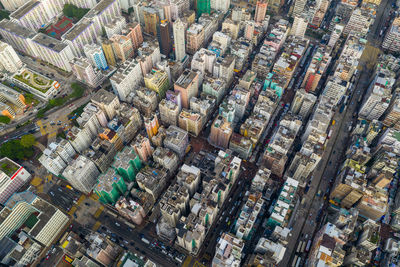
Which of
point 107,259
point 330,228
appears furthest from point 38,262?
point 330,228

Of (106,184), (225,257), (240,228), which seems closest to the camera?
(225,257)

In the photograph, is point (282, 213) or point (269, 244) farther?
point (282, 213)

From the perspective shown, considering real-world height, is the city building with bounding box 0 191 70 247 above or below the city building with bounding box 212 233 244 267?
below

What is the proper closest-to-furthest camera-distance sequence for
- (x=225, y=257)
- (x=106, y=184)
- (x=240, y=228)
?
(x=225, y=257) < (x=240, y=228) < (x=106, y=184)

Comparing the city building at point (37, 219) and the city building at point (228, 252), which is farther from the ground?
the city building at point (228, 252)

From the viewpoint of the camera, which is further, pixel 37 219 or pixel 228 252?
pixel 37 219

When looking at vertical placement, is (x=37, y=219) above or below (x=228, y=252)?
below

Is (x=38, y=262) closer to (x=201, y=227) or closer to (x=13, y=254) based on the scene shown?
(x=13, y=254)

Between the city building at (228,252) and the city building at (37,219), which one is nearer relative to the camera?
the city building at (228,252)

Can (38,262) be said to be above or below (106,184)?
below

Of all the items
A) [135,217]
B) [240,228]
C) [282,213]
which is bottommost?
[135,217]

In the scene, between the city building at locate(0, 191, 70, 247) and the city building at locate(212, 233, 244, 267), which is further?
the city building at locate(0, 191, 70, 247)
